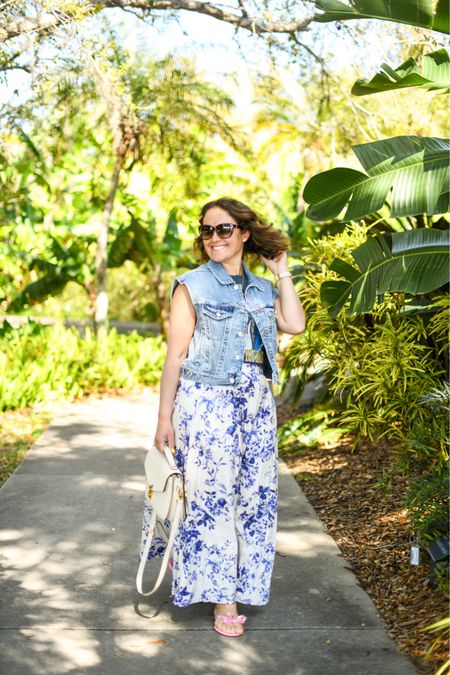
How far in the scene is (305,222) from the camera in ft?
38.3

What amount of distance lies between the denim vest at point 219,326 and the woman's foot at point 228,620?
1.05 meters

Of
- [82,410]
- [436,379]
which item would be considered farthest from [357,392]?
[82,410]

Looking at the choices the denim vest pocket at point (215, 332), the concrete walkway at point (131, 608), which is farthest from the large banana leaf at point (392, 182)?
the concrete walkway at point (131, 608)

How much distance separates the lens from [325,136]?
471 inches

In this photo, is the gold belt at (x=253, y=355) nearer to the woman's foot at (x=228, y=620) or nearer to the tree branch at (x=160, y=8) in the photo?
the woman's foot at (x=228, y=620)

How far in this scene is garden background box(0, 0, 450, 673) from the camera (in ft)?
15.1

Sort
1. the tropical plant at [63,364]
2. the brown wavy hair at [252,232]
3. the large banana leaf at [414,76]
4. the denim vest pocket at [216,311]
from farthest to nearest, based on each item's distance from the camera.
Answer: the tropical plant at [63,364], the large banana leaf at [414,76], the brown wavy hair at [252,232], the denim vest pocket at [216,311]

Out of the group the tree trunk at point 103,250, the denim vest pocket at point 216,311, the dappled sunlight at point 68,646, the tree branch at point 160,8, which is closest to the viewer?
the dappled sunlight at point 68,646

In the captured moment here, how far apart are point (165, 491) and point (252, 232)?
4.29 feet

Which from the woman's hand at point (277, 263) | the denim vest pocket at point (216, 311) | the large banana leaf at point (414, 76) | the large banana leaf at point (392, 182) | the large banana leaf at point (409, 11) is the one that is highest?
the large banana leaf at point (409, 11)

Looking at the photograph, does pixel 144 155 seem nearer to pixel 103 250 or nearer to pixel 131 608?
pixel 103 250

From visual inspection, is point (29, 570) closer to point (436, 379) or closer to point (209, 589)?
point (209, 589)

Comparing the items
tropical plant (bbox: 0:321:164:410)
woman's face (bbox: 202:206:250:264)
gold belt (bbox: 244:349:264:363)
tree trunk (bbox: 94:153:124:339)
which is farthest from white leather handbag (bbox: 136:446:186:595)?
tree trunk (bbox: 94:153:124:339)

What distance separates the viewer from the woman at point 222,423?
13.4 ft
